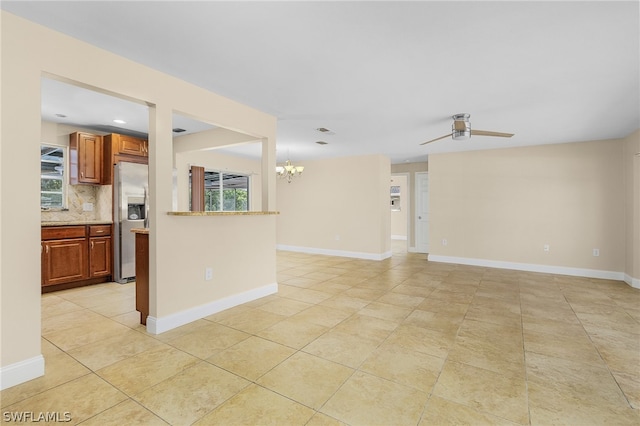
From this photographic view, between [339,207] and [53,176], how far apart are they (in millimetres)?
5250

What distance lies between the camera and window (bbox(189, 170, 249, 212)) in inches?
283

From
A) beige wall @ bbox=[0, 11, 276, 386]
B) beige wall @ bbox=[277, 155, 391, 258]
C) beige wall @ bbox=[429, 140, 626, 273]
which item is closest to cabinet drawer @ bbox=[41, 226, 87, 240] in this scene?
beige wall @ bbox=[0, 11, 276, 386]

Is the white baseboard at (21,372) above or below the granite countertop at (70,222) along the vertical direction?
below

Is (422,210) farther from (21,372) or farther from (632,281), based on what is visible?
(21,372)

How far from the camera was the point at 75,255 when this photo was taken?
423 cm

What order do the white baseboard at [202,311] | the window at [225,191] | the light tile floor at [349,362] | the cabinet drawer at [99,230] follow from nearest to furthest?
the light tile floor at [349,362] → the white baseboard at [202,311] → the cabinet drawer at [99,230] → the window at [225,191]

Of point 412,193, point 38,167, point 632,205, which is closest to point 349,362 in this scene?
point 38,167

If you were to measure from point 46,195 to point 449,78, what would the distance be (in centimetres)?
565

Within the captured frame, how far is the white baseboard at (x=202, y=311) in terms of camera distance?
2812 millimetres

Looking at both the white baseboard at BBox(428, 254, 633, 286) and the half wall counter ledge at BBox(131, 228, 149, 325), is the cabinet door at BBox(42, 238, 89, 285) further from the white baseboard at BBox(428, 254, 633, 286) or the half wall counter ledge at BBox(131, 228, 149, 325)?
the white baseboard at BBox(428, 254, 633, 286)

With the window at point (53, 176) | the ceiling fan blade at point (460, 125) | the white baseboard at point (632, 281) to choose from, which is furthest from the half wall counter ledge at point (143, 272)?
the white baseboard at point (632, 281)

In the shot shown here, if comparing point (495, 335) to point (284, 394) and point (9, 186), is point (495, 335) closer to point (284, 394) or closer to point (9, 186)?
point (284, 394)

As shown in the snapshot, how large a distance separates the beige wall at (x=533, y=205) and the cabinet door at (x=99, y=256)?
6.00m

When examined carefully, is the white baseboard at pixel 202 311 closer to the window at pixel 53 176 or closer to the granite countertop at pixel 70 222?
the granite countertop at pixel 70 222
